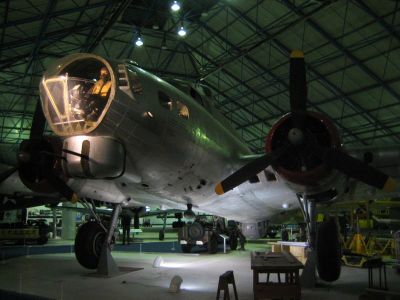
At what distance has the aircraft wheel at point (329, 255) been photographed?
7.22 m

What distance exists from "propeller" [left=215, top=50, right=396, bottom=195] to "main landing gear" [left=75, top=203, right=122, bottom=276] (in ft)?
13.7

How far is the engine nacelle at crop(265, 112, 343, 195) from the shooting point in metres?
6.47

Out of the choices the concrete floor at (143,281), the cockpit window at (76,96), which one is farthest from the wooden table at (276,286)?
the cockpit window at (76,96)

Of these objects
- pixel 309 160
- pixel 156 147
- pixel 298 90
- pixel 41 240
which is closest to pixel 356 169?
pixel 309 160

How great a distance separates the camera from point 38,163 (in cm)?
749

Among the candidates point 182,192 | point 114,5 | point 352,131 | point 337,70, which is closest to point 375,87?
point 337,70

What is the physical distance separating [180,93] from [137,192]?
2.21 meters

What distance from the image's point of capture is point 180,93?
762cm

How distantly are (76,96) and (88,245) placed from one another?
532 centimetres

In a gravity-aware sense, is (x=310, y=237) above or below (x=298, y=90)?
below

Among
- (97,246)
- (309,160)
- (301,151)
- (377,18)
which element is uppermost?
(377,18)

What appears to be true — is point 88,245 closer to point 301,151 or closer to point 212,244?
point 301,151

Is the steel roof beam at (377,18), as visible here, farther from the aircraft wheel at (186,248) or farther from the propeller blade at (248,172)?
the propeller blade at (248,172)

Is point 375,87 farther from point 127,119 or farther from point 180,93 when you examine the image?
point 127,119
